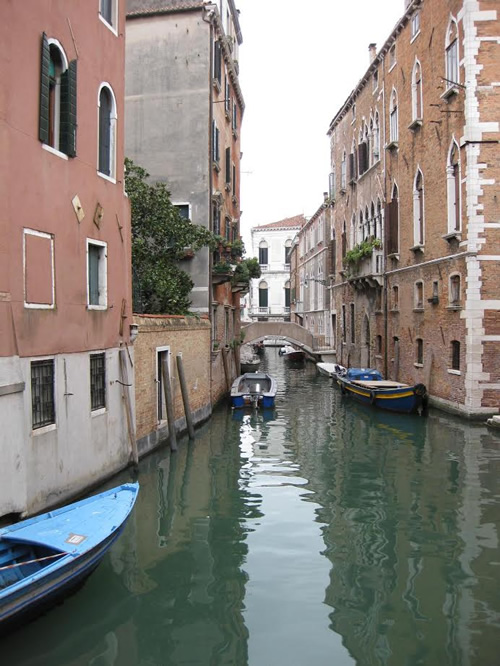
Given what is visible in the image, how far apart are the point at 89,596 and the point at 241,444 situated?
22.6 feet

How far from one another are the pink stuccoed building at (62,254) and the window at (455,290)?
816cm

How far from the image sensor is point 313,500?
8.17m

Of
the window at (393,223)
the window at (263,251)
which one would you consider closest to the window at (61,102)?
the window at (393,223)

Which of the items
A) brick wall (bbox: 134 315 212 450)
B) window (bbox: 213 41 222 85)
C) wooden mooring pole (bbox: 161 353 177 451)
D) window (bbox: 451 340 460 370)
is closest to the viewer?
brick wall (bbox: 134 315 212 450)

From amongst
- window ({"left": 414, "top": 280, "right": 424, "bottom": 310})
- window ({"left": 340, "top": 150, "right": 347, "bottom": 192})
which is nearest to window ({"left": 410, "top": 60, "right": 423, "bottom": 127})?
window ({"left": 414, "top": 280, "right": 424, "bottom": 310})

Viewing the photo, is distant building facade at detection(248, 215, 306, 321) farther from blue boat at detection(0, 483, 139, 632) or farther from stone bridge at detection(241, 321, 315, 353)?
blue boat at detection(0, 483, 139, 632)

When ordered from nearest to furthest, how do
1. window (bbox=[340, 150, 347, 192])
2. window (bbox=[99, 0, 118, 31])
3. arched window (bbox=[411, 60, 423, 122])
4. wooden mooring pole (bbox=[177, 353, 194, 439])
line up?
window (bbox=[99, 0, 118, 31]) → wooden mooring pole (bbox=[177, 353, 194, 439]) → arched window (bbox=[411, 60, 423, 122]) → window (bbox=[340, 150, 347, 192])

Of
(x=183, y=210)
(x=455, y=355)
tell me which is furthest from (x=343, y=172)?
(x=455, y=355)

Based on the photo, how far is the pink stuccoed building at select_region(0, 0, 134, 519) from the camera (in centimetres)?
610

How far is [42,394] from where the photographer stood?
687 cm

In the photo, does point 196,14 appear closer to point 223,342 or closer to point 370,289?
point 223,342

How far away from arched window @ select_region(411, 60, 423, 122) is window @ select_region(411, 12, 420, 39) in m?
0.79

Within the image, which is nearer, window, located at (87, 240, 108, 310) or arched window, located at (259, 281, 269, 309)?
window, located at (87, 240, 108, 310)

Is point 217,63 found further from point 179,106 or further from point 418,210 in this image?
point 418,210
